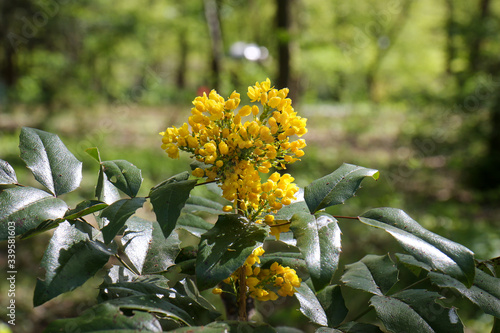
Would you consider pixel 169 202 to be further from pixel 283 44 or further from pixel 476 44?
pixel 476 44

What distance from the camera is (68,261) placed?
703 millimetres

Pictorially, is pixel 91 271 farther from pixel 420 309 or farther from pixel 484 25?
pixel 484 25

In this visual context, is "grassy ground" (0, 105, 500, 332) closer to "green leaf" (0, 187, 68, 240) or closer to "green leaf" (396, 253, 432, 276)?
"green leaf" (396, 253, 432, 276)

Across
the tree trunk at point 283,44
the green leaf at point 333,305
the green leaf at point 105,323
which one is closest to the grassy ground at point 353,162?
the tree trunk at point 283,44

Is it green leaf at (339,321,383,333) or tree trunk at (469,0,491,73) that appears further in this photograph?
tree trunk at (469,0,491,73)

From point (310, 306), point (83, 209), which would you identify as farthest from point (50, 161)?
point (310, 306)

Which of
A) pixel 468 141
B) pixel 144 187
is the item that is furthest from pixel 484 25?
pixel 144 187

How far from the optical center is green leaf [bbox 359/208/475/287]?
68cm

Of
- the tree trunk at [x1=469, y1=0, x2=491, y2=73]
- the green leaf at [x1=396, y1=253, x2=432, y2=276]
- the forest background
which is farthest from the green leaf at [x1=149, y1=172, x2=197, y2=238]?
the tree trunk at [x1=469, y1=0, x2=491, y2=73]

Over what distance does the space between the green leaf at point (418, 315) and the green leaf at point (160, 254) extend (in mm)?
419

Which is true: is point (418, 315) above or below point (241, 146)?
below

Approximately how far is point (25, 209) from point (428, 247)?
72 cm

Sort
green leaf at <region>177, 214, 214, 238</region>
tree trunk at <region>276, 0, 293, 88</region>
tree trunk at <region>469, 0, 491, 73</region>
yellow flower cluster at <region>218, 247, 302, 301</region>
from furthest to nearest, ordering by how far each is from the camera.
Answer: tree trunk at <region>469, 0, 491, 73</region> → tree trunk at <region>276, 0, 293, 88</region> → green leaf at <region>177, 214, 214, 238</region> → yellow flower cluster at <region>218, 247, 302, 301</region>

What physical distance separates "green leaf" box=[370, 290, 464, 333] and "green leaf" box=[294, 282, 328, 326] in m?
0.11
